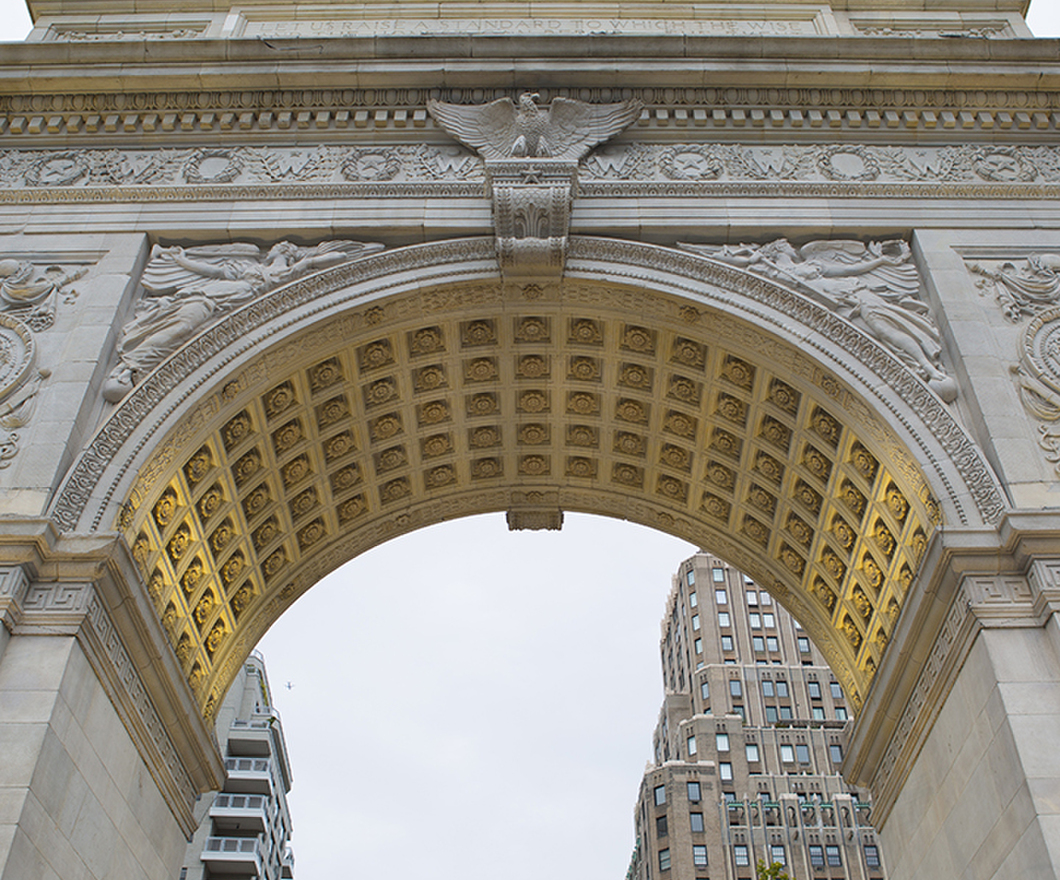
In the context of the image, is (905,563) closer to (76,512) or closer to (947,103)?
(947,103)

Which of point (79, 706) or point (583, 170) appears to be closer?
point (79, 706)

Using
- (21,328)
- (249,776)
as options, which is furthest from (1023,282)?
(249,776)

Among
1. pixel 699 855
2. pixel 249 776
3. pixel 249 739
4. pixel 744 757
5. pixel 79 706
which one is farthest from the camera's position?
pixel 744 757

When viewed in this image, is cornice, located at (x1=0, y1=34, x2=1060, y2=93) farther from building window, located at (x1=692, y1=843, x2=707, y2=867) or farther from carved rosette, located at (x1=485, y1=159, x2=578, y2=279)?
building window, located at (x1=692, y1=843, x2=707, y2=867)

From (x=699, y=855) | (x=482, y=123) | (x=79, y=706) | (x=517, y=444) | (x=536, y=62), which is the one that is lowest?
(x=79, y=706)

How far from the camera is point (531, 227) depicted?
50.3 feet

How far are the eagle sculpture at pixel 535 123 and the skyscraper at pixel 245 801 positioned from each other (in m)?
41.3

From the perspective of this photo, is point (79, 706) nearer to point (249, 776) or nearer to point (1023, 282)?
point (1023, 282)

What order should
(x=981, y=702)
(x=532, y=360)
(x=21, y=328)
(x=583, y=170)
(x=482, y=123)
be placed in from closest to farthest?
(x=981, y=702), (x=21, y=328), (x=583, y=170), (x=532, y=360), (x=482, y=123)

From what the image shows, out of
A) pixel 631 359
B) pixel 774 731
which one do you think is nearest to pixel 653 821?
pixel 774 731

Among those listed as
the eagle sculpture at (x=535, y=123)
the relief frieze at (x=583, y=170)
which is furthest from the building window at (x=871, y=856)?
the eagle sculpture at (x=535, y=123)

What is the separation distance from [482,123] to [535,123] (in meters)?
1.04

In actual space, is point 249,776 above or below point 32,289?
above

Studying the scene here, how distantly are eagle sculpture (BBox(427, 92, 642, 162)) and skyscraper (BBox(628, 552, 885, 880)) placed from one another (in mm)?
44066
